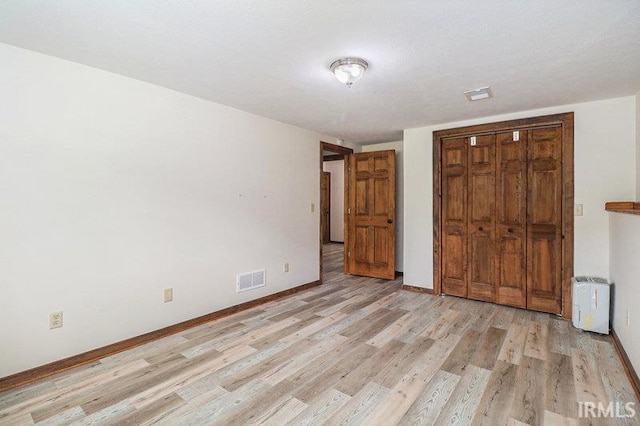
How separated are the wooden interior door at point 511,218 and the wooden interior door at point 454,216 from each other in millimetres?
390

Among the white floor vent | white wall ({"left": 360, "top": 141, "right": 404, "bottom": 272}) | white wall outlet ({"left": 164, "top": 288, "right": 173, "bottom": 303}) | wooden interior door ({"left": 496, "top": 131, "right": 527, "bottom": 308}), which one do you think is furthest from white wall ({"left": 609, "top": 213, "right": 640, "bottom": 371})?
white wall outlet ({"left": 164, "top": 288, "right": 173, "bottom": 303})

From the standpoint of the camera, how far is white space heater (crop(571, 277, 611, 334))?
115 inches

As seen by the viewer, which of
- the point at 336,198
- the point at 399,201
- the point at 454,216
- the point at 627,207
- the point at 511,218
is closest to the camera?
the point at 627,207

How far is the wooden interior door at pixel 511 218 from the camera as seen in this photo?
3.67m

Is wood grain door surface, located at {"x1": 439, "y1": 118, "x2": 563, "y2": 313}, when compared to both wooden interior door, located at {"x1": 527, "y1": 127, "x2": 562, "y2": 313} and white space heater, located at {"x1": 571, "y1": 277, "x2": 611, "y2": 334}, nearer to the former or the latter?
wooden interior door, located at {"x1": 527, "y1": 127, "x2": 562, "y2": 313}

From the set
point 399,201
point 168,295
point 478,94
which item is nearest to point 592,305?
point 478,94

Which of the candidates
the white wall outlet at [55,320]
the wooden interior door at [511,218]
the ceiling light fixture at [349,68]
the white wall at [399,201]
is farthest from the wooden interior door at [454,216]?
the white wall outlet at [55,320]

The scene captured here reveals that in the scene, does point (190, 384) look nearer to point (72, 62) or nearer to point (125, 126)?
point (125, 126)

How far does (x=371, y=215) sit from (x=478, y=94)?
2597 mm

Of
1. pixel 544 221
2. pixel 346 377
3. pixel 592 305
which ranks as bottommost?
pixel 346 377

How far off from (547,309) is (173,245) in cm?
404

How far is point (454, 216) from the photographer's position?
164 inches

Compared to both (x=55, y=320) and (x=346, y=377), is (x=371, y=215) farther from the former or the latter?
(x=55, y=320)

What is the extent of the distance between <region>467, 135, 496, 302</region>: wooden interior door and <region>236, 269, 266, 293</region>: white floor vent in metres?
2.66
